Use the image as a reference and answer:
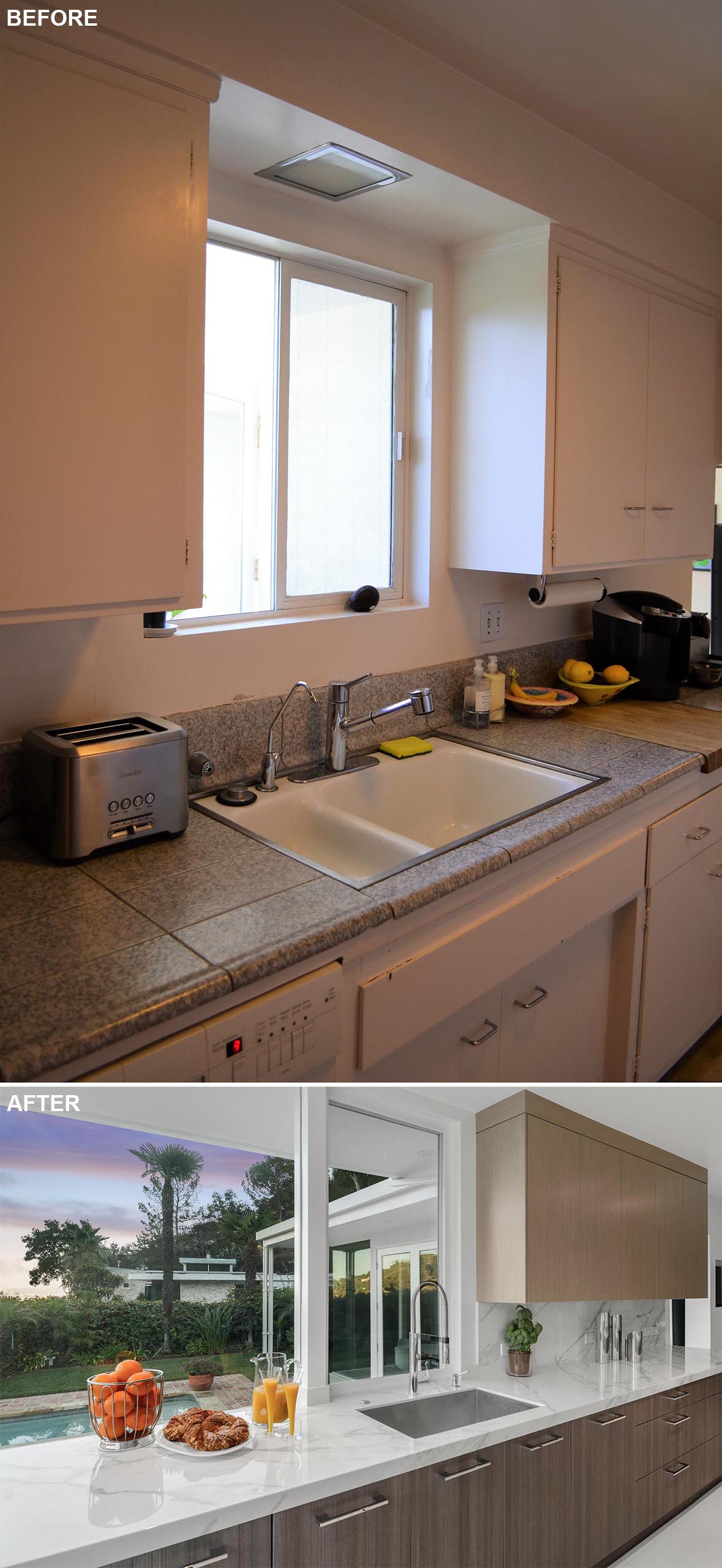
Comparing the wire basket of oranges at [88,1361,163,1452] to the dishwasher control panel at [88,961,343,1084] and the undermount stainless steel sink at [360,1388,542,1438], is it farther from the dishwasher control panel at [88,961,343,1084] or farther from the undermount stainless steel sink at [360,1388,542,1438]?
the dishwasher control panel at [88,961,343,1084]

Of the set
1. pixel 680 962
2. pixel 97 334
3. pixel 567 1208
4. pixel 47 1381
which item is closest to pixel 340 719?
pixel 97 334

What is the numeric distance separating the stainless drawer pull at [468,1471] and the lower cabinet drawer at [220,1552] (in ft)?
1.86

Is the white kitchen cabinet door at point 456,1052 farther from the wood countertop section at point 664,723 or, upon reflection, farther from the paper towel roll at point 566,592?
the paper towel roll at point 566,592

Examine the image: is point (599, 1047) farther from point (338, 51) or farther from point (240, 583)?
point (338, 51)

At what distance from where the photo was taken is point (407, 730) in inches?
98.3

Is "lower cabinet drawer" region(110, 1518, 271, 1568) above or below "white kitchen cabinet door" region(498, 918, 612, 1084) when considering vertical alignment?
below

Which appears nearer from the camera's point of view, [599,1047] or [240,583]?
[240,583]

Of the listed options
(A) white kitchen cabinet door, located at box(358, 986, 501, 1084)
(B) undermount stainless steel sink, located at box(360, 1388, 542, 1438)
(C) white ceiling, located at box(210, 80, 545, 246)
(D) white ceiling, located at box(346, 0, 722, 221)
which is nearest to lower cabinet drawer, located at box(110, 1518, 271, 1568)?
(B) undermount stainless steel sink, located at box(360, 1388, 542, 1438)

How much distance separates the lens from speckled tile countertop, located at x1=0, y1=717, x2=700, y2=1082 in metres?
1.16

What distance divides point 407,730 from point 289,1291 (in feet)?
4.81

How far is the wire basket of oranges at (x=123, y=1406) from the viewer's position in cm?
205

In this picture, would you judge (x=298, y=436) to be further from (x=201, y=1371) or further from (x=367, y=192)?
(x=201, y=1371)

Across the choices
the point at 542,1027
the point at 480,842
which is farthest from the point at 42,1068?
the point at 542,1027

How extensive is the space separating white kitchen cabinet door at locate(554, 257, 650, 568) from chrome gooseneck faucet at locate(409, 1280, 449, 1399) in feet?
7.13
